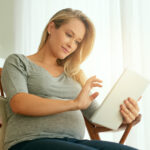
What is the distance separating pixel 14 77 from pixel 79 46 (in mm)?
478

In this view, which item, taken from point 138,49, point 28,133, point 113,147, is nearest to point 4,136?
point 28,133

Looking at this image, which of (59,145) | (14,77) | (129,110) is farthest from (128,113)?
(14,77)

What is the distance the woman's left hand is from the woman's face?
381mm

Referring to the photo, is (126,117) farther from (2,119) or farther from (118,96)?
(2,119)

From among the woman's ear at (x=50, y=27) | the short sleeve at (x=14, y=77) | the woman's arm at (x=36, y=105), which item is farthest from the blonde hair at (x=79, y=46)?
the woman's arm at (x=36, y=105)

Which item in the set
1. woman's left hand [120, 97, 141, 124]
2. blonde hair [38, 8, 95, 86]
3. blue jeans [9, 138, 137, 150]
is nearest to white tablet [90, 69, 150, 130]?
woman's left hand [120, 97, 141, 124]

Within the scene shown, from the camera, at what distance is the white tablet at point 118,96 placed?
3.78ft

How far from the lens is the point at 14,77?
1.12 metres

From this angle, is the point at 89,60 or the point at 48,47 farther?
the point at 89,60

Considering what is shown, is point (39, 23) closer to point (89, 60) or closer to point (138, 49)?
point (89, 60)

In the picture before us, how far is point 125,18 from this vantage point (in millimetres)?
2135

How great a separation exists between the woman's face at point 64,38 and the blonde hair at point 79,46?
0.09 feet

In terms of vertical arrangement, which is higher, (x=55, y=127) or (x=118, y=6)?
(x=118, y=6)

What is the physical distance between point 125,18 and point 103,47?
292 mm
